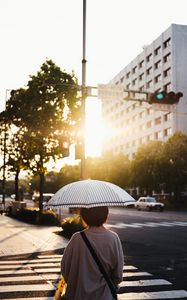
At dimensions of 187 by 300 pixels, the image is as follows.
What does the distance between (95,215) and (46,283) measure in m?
4.86

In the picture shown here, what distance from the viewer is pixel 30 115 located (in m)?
24.6

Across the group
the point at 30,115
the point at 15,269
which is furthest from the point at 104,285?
the point at 30,115

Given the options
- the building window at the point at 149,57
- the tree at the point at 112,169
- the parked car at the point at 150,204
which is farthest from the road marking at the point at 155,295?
the building window at the point at 149,57

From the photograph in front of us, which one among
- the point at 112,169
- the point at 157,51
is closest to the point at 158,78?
the point at 157,51

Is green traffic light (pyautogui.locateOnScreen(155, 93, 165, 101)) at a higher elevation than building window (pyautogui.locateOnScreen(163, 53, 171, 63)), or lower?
lower

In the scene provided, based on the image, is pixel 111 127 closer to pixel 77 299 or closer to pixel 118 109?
pixel 118 109

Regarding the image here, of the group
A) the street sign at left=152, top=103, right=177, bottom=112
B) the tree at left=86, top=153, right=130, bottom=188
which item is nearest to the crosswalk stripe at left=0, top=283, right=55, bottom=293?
the street sign at left=152, top=103, right=177, bottom=112

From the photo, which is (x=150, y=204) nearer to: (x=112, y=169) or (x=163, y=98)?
(x=112, y=169)

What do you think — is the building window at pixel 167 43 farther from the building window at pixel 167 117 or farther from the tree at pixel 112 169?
the tree at pixel 112 169

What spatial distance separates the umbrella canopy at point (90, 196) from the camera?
365 cm

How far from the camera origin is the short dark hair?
3.41m

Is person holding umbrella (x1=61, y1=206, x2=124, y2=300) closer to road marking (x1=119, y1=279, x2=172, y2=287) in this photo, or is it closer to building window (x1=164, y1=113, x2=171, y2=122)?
road marking (x1=119, y1=279, x2=172, y2=287)

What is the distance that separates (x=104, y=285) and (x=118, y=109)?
9429 centimetres

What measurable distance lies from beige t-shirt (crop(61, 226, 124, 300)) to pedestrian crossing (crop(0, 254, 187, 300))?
11.8 feet
